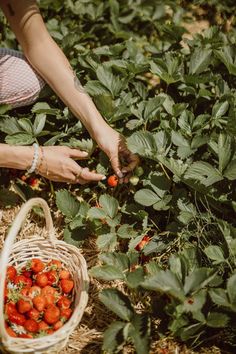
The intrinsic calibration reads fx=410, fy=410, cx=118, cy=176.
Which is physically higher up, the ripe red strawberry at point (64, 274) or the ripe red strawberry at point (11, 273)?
the ripe red strawberry at point (11, 273)

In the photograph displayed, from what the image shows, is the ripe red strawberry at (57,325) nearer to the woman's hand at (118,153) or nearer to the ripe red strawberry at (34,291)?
the ripe red strawberry at (34,291)

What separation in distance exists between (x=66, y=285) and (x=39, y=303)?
0.14 meters

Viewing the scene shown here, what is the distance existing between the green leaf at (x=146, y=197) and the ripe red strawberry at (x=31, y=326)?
26.0 inches

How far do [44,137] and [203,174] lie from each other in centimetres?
90

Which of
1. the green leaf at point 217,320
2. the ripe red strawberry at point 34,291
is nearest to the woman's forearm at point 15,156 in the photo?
the ripe red strawberry at point 34,291

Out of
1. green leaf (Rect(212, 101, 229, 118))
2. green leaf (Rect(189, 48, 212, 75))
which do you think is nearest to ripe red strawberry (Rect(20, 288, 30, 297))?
green leaf (Rect(212, 101, 229, 118))

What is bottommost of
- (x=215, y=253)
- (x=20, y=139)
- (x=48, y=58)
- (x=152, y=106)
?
(x=215, y=253)

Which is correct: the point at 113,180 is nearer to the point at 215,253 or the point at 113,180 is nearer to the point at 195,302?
the point at 215,253

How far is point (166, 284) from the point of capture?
4.72 feet

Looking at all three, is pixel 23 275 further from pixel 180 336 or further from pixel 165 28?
pixel 165 28

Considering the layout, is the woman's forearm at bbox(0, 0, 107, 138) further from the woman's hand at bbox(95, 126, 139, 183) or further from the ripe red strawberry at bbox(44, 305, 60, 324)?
the ripe red strawberry at bbox(44, 305, 60, 324)

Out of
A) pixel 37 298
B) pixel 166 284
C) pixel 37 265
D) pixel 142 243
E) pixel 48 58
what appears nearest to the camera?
pixel 166 284

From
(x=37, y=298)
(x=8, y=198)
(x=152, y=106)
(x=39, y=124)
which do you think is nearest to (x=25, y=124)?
(x=39, y=124)

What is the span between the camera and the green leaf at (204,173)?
1683 millimetres
